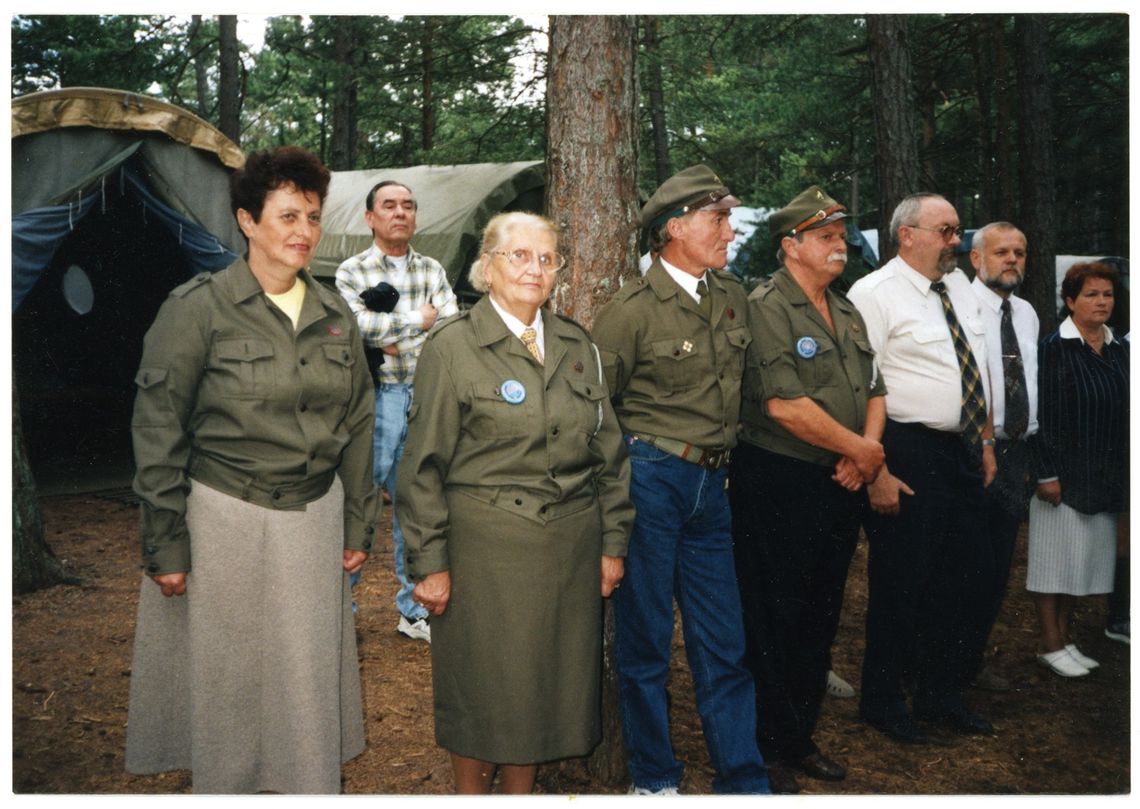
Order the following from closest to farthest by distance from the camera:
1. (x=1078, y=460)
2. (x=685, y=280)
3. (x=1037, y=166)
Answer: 1. (x=685, y=280)
2. (x=1078, y=460)
3. (x=1037, y=166)

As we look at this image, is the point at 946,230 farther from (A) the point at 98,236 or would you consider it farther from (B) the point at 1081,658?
(A) the point at 98,236

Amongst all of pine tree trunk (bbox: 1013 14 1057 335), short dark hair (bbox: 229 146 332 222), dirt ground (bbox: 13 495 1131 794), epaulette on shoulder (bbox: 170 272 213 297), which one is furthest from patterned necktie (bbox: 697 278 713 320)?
pine tree trunk (bbox: 1013 14 1057 335)

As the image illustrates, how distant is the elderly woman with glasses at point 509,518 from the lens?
3090 mm

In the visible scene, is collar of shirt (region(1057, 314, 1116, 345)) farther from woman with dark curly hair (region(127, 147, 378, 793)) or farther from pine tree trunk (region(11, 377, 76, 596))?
pine tree trunk (region(11, 377, 76, 596))

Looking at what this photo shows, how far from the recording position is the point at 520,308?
321 centimetres

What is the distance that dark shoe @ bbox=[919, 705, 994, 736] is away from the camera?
4.57 meters

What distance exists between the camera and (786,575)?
13.0ft

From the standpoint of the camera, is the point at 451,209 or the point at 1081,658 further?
the point at 451,209

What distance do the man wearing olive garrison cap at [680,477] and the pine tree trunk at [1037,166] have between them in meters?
8.04

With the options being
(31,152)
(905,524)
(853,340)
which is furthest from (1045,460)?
(31,152)

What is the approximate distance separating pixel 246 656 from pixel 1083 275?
428 cm

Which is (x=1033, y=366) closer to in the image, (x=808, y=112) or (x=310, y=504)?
(x=310, y=504)

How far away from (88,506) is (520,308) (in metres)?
7.01

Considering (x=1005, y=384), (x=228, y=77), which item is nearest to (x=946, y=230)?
(x=1005, y=384)
